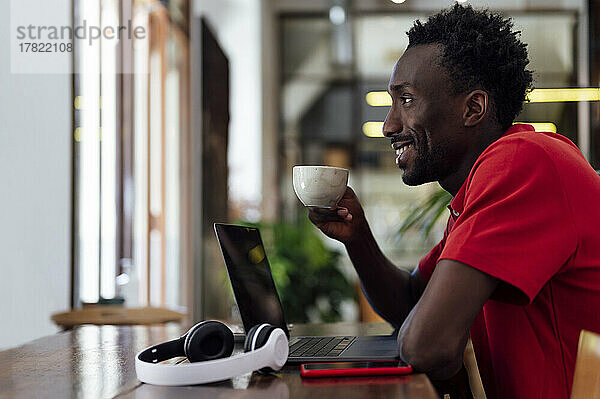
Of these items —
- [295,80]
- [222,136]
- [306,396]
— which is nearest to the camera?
[306,396]

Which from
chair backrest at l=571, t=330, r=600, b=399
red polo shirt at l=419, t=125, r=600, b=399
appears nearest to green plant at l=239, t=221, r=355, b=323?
red polo shirt at l=419, t=125, r=600, b=399

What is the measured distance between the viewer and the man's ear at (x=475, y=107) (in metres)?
1.36

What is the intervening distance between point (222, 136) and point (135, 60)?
67cm

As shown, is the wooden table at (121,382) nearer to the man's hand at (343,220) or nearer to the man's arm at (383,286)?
the man's hand at (343,220)

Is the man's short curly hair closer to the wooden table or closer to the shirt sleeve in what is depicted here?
the shirt sleeve

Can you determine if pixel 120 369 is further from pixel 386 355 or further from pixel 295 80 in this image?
pixel 295 80

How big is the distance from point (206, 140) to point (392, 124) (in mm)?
2013

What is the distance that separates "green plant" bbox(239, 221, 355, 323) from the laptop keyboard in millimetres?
3439

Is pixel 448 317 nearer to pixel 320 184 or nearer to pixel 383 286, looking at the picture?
pixel 320 184

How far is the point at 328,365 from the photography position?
1.08 metres

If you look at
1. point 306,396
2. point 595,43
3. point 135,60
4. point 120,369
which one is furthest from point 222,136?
point 306,396

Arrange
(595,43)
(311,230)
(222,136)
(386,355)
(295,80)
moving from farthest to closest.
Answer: (295,80) → (311,230) → (222,136) → (595,43) → (386,355)

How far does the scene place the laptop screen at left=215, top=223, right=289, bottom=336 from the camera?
1.25 meters

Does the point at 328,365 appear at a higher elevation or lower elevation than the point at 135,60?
lower
